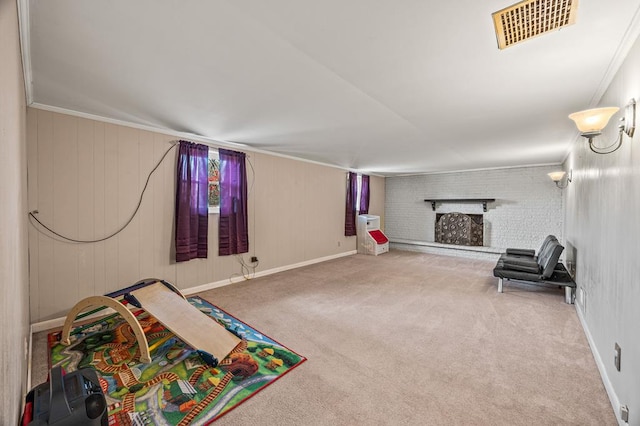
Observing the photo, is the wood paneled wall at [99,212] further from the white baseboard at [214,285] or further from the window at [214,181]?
the window at [214,181]

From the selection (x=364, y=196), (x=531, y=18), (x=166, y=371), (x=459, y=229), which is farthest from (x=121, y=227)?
(x=459, y=229)

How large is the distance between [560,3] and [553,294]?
13.9 feet

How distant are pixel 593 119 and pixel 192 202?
4.32 metres

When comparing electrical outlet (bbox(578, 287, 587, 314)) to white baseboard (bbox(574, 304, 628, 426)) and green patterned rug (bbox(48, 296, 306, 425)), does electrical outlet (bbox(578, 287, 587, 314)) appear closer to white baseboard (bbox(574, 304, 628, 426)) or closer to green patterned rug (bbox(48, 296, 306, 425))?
white baseboard (bbox(574, 304, 628, 426))

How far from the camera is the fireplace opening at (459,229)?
282 inches

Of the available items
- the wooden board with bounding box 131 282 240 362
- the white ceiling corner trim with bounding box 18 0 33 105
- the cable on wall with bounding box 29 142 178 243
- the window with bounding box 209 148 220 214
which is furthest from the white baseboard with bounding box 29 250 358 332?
the white ceiling corner trim with bounding box 18 0 33 105

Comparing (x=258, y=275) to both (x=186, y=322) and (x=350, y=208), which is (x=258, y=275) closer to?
(x=186, y=322)

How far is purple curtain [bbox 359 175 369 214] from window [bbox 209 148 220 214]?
14.4 feet

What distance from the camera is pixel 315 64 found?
6.49 ft

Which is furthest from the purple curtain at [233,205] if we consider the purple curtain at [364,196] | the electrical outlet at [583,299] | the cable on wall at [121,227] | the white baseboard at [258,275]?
the electrical outlet at [583,299]

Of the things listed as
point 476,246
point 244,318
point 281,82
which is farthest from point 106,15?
point 476,246

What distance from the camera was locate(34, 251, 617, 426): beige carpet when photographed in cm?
175

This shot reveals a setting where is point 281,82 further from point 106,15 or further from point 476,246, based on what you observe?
point 476,246

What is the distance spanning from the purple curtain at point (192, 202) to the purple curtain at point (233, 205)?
0.30 meters
